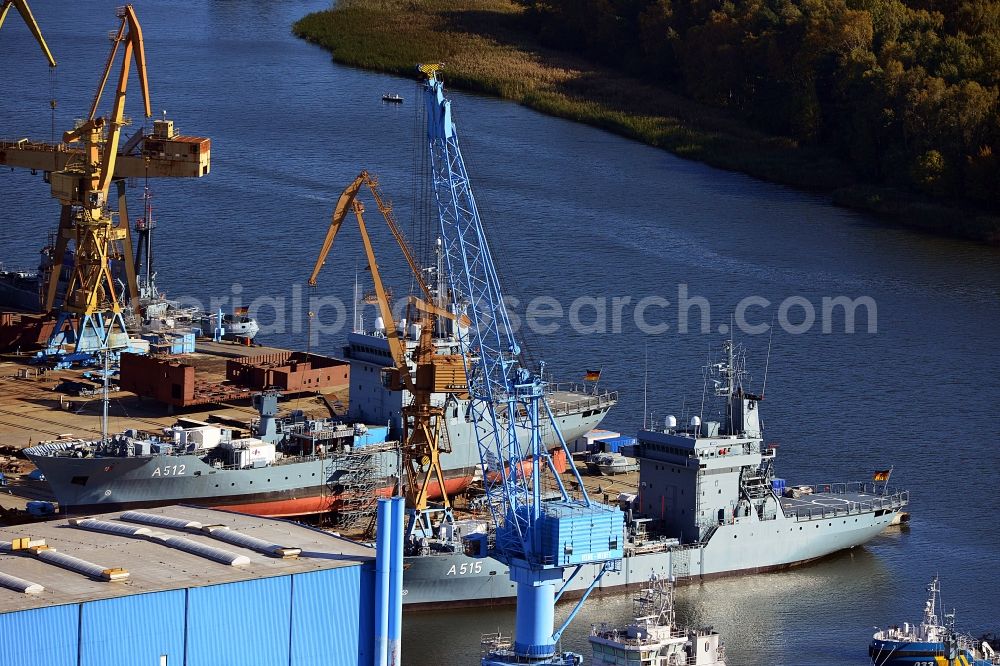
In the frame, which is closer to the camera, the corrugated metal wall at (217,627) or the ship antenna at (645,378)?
the corrugated metal wall at (217,627)

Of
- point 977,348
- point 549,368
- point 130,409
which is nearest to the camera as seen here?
point 130,409

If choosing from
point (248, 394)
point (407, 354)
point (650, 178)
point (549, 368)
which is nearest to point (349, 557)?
point (407, 354)

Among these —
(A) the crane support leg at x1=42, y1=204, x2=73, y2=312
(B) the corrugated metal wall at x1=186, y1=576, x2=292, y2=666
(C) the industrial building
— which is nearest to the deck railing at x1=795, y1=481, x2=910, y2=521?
(C) the industrial building

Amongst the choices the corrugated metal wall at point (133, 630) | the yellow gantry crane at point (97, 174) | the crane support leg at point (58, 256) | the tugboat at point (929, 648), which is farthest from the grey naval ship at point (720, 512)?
the crane support leg at point (58, 256)

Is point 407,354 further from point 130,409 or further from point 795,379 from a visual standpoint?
point 795,379

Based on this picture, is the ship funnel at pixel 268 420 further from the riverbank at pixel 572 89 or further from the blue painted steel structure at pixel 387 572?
the riverbank at pixel 572 89

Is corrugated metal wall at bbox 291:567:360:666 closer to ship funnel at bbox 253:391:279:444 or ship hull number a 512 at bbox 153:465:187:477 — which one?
ship hull number a 512 at bbox 153:465:187:477

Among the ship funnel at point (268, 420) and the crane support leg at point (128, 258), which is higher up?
the crane support leg at point (128, 258)
